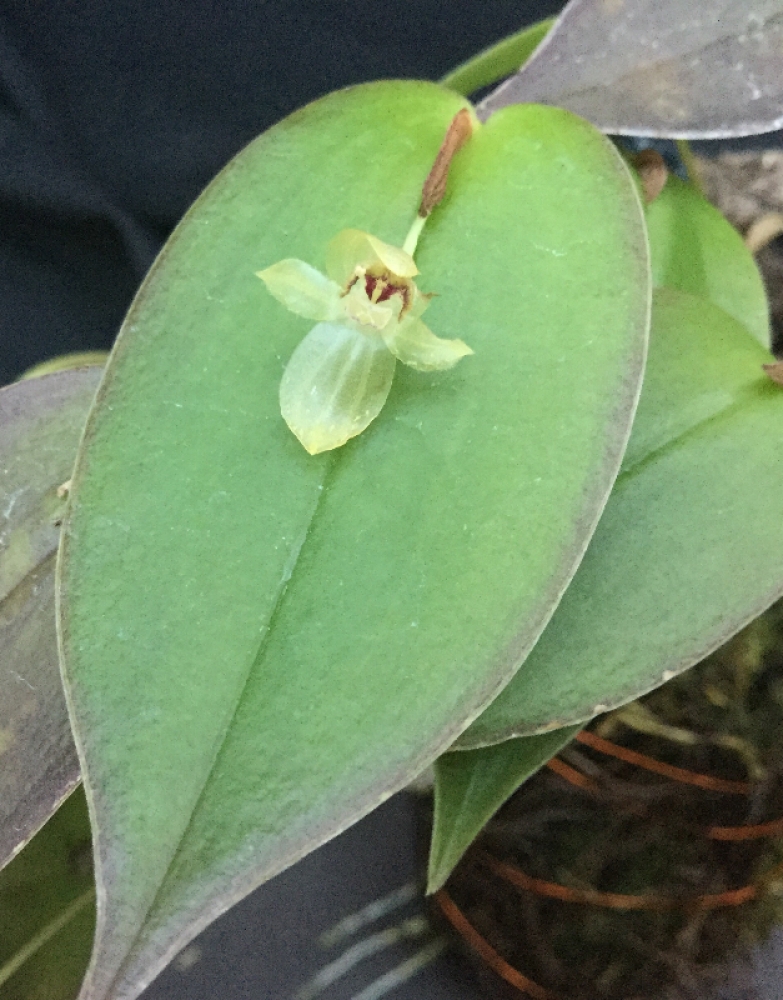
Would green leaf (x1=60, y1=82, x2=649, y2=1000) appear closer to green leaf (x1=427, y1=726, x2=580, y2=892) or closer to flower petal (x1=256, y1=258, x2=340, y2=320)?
flower petal (x1=256, y1=258, x2=340, y2=320)

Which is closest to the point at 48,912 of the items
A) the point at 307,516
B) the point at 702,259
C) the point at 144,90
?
the point at 307,516

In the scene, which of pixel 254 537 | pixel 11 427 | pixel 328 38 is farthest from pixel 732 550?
pixel 328 38

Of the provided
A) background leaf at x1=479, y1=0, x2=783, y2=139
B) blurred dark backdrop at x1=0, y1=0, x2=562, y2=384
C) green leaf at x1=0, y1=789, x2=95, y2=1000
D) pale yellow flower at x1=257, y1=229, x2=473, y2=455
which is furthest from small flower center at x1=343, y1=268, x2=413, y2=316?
blurred dark backdrop at x1=0, y1=0, x2=562, y2=384

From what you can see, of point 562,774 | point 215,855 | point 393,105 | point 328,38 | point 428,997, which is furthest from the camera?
point 328,38

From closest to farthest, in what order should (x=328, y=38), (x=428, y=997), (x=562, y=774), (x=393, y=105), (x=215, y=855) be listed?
(x=215, y=855) < (x=393, y=105) < (x=562, y=774) < (x=428, y=997) < (x=328, y=38)

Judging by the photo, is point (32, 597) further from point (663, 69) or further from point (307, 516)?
point (663, 69)

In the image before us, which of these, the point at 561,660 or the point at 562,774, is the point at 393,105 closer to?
the point at 561,660
